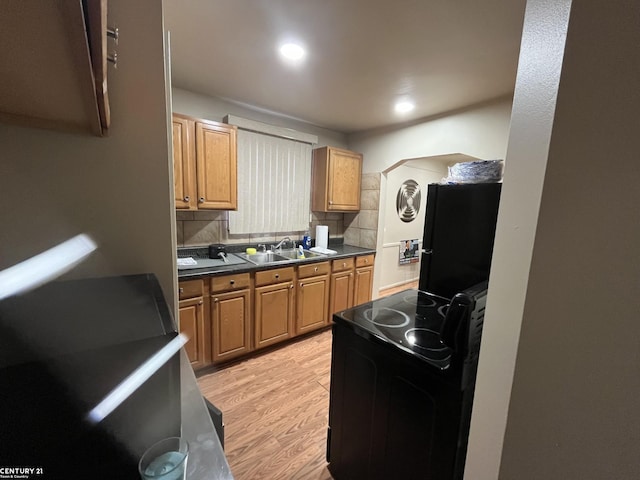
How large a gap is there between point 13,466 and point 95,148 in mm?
759

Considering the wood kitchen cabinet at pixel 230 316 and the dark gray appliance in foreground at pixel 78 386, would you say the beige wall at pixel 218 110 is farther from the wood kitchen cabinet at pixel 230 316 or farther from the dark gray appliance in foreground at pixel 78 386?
the dark gray appliance in foreground at pixel 78 386

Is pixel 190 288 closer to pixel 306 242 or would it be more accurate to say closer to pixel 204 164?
pixel 204 164

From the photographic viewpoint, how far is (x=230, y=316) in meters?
2.25

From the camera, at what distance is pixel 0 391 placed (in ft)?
1.17

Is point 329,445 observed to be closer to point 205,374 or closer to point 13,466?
point 205,374

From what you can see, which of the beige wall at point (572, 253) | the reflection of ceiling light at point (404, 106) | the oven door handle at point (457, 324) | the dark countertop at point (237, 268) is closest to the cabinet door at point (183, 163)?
the dark countertop at point (237, 268)

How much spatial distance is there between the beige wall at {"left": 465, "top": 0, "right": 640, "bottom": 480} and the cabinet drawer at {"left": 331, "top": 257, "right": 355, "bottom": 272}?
227 cm

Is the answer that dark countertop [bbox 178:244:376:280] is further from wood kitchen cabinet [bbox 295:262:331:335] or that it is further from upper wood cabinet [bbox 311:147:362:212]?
upper wood cabinet [bbox 311:147:362:212]

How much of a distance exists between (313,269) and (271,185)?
43.0 inches

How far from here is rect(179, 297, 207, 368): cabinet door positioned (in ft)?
6.59

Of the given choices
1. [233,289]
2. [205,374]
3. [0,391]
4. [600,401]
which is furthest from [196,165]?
[600,401]

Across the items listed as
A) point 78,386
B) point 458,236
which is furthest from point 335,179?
point 78,386

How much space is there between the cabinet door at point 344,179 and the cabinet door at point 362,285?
85 cm

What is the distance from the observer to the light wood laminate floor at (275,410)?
1.47 metres
